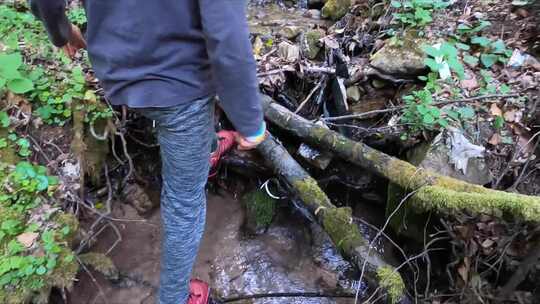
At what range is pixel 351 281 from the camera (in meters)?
2.98

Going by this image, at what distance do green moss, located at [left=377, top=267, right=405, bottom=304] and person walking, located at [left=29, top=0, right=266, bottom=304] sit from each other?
108 cm

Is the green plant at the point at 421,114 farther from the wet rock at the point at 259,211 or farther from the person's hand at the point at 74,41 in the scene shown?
the person's hand at the point at 74,41

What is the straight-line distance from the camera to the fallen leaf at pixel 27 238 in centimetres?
232

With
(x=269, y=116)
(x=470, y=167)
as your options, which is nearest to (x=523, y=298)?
(x=470, y=167)

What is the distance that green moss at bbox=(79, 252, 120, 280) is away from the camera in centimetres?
263

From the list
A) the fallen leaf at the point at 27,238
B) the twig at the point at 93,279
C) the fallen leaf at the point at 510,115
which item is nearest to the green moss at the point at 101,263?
the twig at the point at 93,279

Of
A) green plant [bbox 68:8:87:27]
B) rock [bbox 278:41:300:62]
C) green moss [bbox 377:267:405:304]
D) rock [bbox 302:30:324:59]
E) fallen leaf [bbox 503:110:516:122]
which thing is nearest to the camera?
green moss [bbox 377:267:405:304]

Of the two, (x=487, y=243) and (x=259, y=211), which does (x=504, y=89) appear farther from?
(x=259, y=211)

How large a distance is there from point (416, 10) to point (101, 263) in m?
3.23

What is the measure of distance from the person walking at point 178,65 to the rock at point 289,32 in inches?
99.9

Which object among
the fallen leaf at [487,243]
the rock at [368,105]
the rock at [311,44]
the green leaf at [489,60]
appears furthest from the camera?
the rock at [311,44]

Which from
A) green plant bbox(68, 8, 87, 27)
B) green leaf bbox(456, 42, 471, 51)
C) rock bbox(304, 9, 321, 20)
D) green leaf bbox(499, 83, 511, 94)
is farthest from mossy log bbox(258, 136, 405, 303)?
rock bbox(304, 9, 321, 20)

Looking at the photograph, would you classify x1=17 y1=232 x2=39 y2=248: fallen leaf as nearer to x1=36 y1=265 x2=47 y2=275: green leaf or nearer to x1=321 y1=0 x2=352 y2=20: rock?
x1=36 y1=265 x2=47 y2=275: green leaf

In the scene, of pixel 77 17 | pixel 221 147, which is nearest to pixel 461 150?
pixel 221 147
